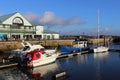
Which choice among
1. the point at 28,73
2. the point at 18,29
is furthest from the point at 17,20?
the point at 28,73

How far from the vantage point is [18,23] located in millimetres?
77750

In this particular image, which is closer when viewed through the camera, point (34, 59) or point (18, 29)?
point (34, 59)

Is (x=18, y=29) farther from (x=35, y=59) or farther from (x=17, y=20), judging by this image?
(x=35, y=59)

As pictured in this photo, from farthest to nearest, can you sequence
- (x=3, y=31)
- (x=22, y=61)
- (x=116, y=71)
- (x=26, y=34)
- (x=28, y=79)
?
(x=26, y=34)
(x=3, y=31)
(x=22, y=61)
(x=116, y=71)
(x=28, y=79)

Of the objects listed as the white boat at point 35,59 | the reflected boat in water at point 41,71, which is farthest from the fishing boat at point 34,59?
the reflected boat in water at point 41,71

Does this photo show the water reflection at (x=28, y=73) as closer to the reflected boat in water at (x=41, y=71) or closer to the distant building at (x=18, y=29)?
the reflected boat in water at (x=41, y=71)

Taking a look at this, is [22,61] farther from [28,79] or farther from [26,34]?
[26,34]

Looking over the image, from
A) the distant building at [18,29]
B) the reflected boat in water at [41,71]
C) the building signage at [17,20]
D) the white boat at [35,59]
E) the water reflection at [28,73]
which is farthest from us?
the building signage at [17,20]

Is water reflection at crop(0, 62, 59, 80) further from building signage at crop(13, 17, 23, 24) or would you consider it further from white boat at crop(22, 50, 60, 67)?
building signage at crop(13, 17, 23, 24)

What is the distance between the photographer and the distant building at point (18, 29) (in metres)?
72.4

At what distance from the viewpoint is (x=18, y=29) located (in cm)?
7500

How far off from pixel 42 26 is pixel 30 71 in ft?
158

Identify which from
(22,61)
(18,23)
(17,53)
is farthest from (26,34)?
(22,61)

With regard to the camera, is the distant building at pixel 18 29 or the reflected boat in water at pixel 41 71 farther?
the distant building at pixel 18 29
